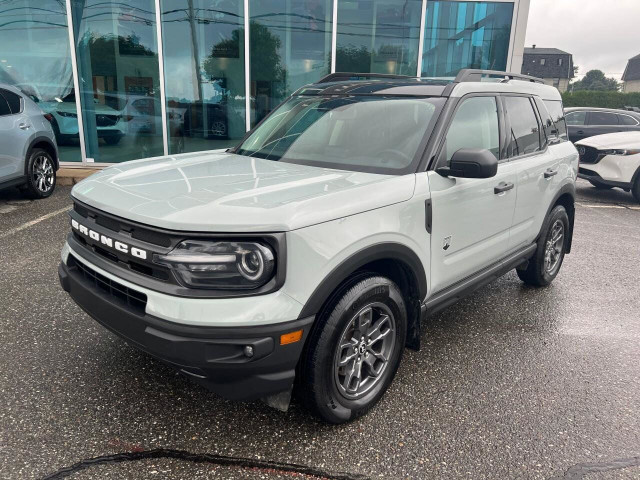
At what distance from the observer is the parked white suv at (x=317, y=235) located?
2061 millimetres

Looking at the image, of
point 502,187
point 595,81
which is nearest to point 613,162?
point 502,187

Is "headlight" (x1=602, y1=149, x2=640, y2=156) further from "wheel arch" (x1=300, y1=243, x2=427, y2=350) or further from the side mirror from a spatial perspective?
"wheel arch" (x1=300, y1=243, x2=427, y2=350)

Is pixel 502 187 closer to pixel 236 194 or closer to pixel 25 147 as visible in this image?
pixel 236 194

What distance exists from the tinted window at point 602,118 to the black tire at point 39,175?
1173cm

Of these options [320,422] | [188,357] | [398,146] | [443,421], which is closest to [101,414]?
[188,357]

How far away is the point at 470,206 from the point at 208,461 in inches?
82.1

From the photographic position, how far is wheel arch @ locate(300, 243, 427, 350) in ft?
7.27

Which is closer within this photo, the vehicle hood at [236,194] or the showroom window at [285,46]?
the vehicle hood at [236,194]

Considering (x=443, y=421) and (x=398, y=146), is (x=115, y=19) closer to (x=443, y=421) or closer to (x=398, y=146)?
(x=398, y=146)

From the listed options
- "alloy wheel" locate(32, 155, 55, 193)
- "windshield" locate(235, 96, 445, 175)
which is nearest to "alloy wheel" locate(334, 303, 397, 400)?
"windshield" locate(235, 96, 445, 175)

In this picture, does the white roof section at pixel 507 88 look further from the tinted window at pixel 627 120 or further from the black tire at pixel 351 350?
the tinted window at pixel 627 120

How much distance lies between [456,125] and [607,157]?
7728 millimetres

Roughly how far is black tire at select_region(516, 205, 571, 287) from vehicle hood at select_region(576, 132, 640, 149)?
5.74m

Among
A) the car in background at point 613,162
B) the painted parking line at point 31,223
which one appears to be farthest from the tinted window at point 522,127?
the car in background at point 613,162
